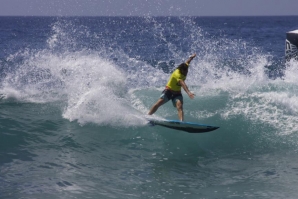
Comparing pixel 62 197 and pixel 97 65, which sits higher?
pixel 97 65

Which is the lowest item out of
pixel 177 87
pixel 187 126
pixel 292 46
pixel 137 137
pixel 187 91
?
pixel 137 137

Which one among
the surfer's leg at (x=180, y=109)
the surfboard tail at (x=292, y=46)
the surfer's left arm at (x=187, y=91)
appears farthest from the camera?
the surfboard tail at (x=292, y=46)

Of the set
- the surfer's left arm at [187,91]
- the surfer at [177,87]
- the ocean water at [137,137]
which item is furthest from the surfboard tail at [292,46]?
the surfer's left arm at [187,91]

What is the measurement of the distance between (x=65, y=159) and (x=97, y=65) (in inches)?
221

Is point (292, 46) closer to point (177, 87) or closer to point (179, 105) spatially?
point (177, 87)

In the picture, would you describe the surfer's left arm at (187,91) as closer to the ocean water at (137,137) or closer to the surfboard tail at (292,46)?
the ocean water at (137,137)

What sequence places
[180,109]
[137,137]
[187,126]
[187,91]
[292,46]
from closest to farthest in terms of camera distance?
1. [187,91]
2. [187,126]
3. [180,109]
4. [137,137]
5. [292,46]

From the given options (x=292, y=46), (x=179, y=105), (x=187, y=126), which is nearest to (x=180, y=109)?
(x=179, y=105)

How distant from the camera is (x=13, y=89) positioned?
14938mm

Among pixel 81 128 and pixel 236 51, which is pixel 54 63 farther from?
pixel 236 51

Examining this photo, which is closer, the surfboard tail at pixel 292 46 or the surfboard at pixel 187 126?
the surfboard at pixel 187 126

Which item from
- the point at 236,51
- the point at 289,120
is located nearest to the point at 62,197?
the point at 289,120

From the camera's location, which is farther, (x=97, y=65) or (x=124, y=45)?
(x=124, y=45)

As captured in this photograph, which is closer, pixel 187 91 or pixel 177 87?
pixel 187 91
